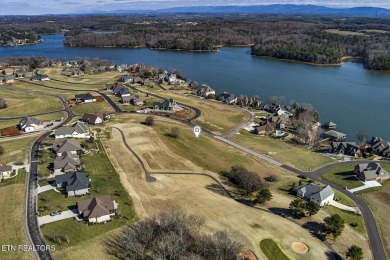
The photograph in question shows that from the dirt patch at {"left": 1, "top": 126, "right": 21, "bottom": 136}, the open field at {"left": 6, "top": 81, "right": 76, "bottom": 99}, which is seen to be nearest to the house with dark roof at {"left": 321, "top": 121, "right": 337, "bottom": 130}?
the dirt patch at {"left": 1, "top": 126, "right": 21, "bottom": 136}

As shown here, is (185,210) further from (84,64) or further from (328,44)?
(328,44)

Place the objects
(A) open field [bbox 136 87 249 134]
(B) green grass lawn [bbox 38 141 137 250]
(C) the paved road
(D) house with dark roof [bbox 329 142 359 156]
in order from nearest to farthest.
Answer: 1. (C) the paved road
2. (B) green grass lawn [bbox 38 141 137 250]
3. (D) house with dark roof [bbox 329 142 359 156]
4. (A) open field [bbox 136 87 249 134]

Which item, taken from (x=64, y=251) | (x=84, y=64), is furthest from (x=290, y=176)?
(x=84, y=64)

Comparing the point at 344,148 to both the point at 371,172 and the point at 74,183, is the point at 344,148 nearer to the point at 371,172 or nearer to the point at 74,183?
the point at 371,172

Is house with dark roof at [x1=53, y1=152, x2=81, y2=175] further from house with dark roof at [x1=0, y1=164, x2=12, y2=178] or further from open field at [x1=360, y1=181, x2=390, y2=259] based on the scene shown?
open field at [x1=360, y1=181, x2=390, y2=259]

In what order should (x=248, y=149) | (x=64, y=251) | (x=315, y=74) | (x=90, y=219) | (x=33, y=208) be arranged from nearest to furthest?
(x=64, y=251), (x=90, y=219), (x=33, y=208), (x=248, y=149), (x=315, y=74)

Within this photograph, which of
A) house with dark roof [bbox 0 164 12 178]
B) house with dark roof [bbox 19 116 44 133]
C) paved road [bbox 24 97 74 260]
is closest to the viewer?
paved road [bbox 24 97 74 260]
